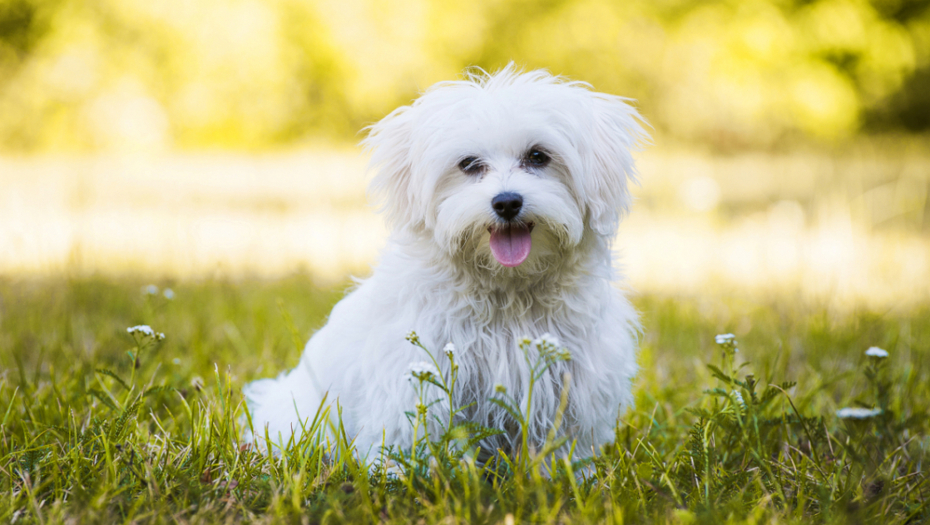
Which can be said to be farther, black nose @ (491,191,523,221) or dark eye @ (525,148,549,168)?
dark eye @ (525,148,549,168)

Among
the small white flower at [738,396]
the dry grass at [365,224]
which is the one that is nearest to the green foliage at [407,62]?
the dry grass at [365,224]

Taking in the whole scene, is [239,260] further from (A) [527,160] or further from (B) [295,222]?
(A) [527,160]

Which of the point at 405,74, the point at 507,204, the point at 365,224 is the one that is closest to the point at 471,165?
the point at 507,204

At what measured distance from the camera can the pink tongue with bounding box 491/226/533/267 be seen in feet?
7.44

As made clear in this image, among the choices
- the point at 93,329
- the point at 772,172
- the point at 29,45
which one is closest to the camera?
the point at 93,329

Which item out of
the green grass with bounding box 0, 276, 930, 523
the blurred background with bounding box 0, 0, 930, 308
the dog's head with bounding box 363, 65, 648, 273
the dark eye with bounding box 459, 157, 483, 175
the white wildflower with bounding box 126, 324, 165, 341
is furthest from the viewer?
the blurred background with bounding box 0, 0, 930, 308

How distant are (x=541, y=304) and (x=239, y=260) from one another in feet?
15.2

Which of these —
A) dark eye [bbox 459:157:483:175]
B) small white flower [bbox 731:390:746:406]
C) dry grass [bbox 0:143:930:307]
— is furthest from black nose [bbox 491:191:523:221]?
small white flower [bbox 731:390:746:406]

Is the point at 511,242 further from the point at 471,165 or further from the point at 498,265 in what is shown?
the point at 471,165

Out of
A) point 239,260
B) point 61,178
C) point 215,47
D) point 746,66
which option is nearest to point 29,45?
point 215,47

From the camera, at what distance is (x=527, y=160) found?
7.99ft

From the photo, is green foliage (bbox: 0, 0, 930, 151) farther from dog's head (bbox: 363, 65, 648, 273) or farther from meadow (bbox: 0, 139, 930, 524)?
dog's head (bbox: 363, 65, 648, 273)

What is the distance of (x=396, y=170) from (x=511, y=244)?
1.87ft

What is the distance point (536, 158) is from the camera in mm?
2441
